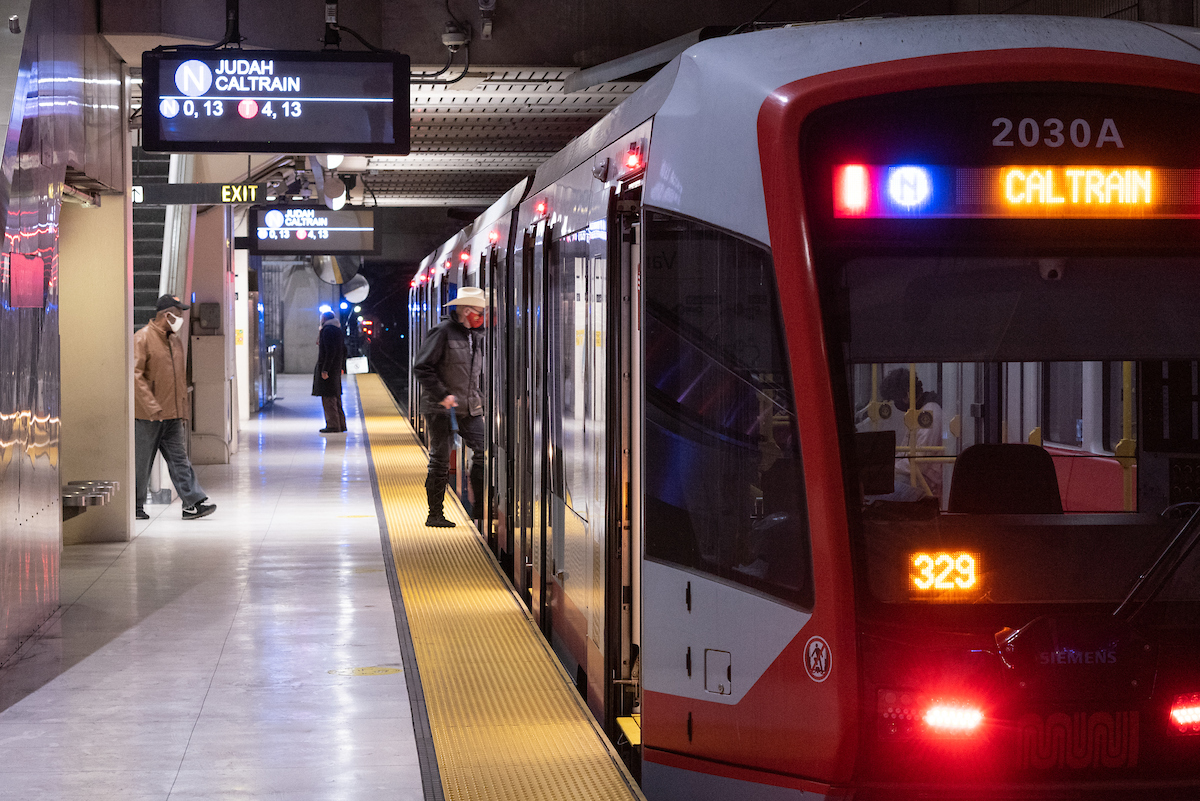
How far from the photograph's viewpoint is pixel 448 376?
1062cm

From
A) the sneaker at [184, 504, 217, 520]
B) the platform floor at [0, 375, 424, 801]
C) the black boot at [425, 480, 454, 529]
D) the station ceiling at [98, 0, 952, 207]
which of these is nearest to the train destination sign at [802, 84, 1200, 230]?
the platform floor at [0, 375, 424, 801]

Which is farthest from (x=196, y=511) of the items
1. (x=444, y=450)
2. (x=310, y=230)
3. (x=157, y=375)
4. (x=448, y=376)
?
(x=310, y=230)

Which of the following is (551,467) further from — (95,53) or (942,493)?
(95,53)

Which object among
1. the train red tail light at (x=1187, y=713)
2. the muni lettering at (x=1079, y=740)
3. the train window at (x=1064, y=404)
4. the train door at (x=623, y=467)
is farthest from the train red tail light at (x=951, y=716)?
the train door at (x=623, y=467)

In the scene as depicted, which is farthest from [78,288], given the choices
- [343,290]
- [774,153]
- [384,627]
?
[343,290]

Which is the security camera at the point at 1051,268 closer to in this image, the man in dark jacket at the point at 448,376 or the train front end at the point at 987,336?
the train front end at the point at 987,336

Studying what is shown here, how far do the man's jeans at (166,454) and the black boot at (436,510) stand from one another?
7.37 ft

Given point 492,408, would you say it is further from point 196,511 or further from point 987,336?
point 987,336

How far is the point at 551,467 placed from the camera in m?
6.58

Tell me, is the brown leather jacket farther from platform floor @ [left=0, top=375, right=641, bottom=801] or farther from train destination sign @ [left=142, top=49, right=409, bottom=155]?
train destination sign @ [left=142, top=49, right=409, bottom=155]

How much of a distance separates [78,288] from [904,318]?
8129 mm

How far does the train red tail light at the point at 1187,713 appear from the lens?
360 cm

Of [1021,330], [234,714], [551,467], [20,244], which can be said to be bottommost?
[234,714]

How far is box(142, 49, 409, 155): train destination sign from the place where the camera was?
779 cm
